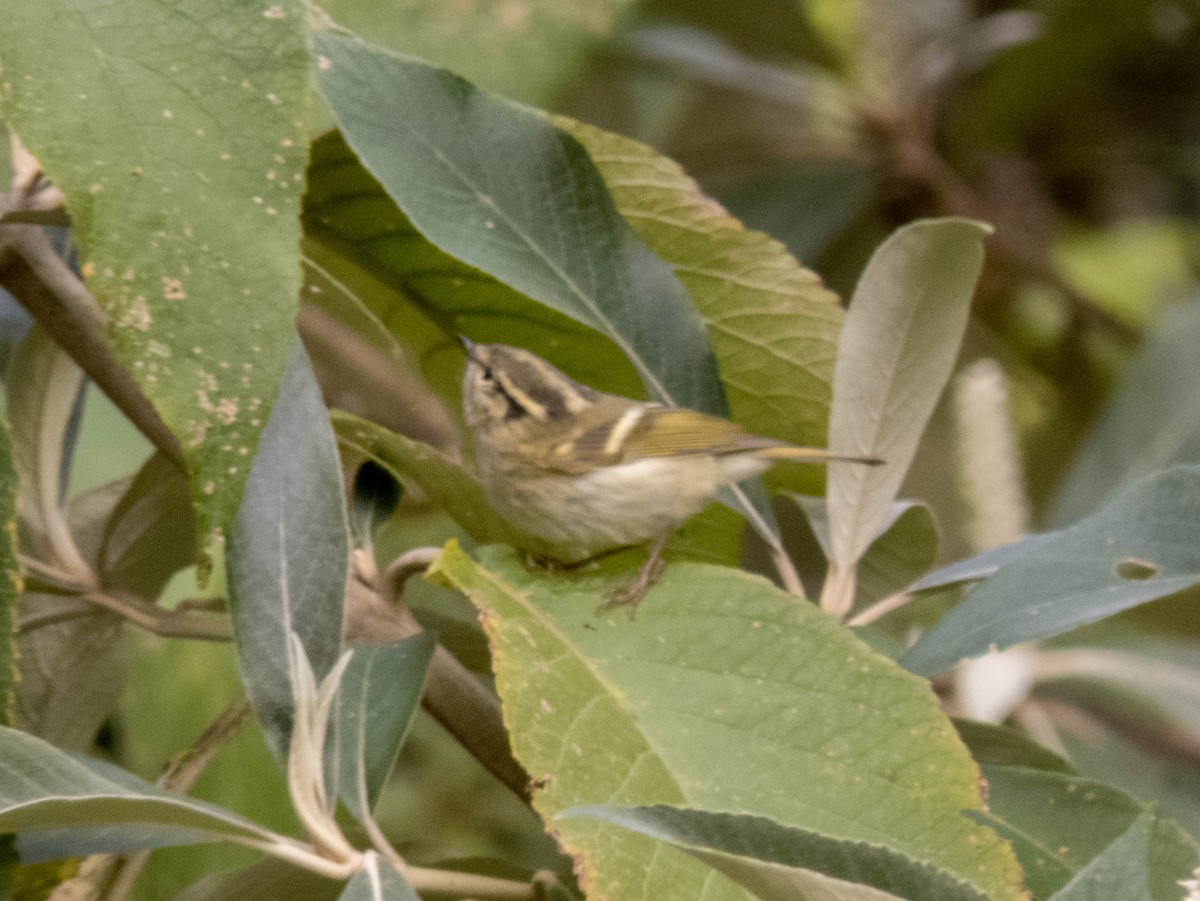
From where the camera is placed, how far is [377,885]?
0.63 metres

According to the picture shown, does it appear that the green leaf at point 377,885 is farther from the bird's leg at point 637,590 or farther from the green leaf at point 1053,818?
the green leaf at point 1053,818

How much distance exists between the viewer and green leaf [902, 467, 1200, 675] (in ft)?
2.31

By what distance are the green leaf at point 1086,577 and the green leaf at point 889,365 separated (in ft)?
0.33

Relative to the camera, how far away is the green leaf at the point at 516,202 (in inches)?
30.9

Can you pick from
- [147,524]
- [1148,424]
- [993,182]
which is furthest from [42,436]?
[993,182]

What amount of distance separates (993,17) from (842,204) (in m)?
0.54

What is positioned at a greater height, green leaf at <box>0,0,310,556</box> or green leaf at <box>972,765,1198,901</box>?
green leaf at <box>0,0,310,556</box>

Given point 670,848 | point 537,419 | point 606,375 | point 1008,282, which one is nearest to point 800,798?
point 670,848

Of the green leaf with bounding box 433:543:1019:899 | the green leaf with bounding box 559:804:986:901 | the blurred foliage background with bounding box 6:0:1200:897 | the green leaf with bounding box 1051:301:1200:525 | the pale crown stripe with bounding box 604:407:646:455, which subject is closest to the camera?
the green leaf with bounding box 559:804:986:901

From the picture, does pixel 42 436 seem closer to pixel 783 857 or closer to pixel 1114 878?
pixel 783 857

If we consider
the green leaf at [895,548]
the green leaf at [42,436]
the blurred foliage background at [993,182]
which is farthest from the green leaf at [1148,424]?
the green leaf at [42,436]

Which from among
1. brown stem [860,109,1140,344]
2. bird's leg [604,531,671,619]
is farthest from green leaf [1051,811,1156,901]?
brown stem [860,109,1140,344]

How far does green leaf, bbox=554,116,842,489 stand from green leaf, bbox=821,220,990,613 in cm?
10

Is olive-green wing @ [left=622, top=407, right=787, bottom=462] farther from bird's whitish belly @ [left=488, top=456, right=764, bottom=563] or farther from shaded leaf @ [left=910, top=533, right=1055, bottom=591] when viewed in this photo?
shaded leaf @ [left=910, top=533, right=1055, bottom=591]
